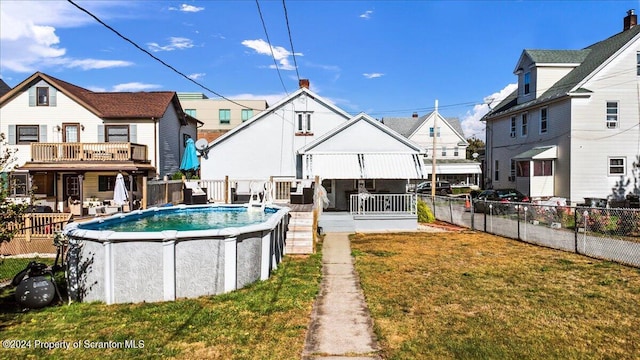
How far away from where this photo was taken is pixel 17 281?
838cm

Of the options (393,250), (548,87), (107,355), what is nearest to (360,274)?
(393,250)

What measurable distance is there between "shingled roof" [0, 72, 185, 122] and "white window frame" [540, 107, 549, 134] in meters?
25.3

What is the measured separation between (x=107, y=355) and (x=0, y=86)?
124 ft

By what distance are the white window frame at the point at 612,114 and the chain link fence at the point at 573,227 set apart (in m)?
10.0

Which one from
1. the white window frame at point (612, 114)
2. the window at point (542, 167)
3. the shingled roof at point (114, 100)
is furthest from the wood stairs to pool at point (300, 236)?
the white window frame at point (612, 114)

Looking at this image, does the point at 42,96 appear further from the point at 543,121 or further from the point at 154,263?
the point at 543,121

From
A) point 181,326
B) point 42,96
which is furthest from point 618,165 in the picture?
point 42,96

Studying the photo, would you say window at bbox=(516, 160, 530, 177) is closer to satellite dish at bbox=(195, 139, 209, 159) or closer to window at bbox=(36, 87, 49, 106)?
satellite dish at bbox=(195, 139, 209, 159)

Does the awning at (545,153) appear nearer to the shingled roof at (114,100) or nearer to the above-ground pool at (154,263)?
the above-ground pool at (154,263)

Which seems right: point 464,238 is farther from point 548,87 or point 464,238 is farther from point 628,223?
point 548,87

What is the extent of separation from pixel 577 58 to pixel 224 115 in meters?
47.4

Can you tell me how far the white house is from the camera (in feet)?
72.6

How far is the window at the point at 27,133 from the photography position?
1033 inches

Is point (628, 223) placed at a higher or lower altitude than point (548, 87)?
lower
